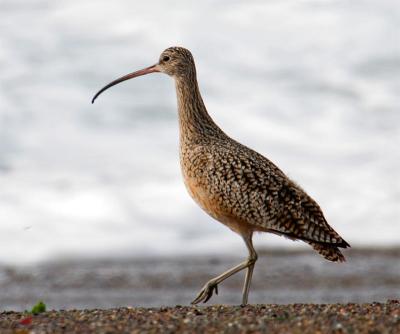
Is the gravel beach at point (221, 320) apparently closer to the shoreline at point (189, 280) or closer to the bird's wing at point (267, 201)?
the bird's wing at point (267, 201)

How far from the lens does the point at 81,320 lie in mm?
8406

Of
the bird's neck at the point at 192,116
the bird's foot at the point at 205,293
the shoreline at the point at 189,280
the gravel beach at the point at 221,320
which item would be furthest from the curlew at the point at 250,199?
the shoreline at the point at 189,280

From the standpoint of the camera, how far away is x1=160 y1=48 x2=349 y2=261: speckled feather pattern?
1004 centimetres

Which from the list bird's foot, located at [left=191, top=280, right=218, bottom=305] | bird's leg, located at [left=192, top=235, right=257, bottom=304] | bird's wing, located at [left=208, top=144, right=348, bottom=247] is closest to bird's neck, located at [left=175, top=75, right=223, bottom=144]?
bird's wing, located at [left=208, top=144, right=348, bottom=247]

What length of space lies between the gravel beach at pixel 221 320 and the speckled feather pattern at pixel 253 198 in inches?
45.4

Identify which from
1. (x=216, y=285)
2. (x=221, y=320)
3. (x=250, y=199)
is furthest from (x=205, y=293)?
(x=221, y=320)

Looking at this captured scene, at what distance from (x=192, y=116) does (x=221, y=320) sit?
10.3ft

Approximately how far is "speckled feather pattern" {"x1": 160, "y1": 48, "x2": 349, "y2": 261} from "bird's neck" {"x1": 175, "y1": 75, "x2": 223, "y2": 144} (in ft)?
1.34

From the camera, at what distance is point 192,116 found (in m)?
11.0

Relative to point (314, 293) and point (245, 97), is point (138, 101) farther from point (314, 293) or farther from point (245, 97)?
point (314, 293)

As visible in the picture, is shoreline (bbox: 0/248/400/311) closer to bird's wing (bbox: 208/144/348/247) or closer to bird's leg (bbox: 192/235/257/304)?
bird's leg (bbox: 192/235/257/304)

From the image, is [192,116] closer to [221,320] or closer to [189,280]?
[221,320]

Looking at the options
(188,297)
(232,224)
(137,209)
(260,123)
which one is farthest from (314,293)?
(260,123)

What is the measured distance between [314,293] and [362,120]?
824 cm
